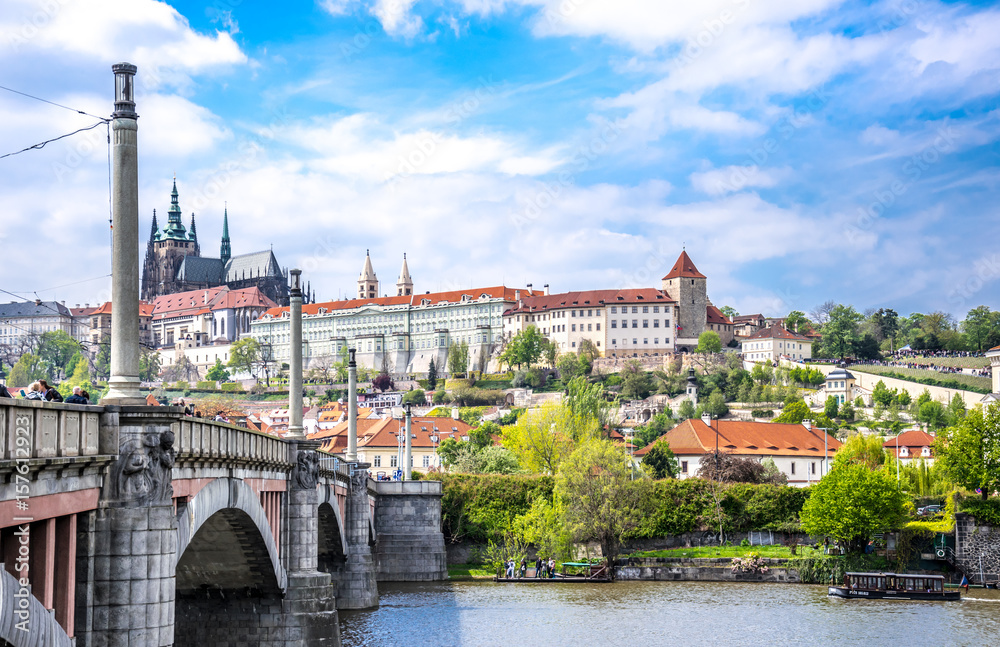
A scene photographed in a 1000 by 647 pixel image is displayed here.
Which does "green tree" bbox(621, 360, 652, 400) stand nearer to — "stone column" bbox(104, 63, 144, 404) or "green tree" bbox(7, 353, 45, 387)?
"green tree" bbox(7, 353, 45, 387)

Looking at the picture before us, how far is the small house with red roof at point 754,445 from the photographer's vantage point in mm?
97688

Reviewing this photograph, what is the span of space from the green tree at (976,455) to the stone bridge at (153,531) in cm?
4060

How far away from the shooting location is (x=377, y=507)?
204 ft

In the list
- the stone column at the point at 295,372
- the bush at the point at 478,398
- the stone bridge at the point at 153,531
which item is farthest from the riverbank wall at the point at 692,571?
the bush at the point at 478,398

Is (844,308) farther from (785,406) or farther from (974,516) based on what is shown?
(974,516)

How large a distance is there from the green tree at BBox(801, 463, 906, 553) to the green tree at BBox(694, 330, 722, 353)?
384ft

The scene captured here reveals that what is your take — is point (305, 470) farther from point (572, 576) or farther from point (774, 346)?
point (774, 346)

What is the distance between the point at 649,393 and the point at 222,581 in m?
Result: 142

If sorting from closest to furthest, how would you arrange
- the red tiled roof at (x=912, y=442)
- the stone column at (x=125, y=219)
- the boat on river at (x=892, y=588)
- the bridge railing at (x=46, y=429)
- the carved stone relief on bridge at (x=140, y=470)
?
1. the bridge railing at (x=46, y=429)
2. the carved stone relief on bridge at (x=140, y=470)
3. the stone column at (x=125, y=219)
4. the boat on river at (x=892, y=588)
5. the red tiled roof at (x=912, y=442)

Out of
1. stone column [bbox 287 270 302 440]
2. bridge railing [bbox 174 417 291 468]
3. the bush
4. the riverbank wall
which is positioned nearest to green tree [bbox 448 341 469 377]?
the bush

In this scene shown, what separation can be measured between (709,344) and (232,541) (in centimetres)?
16065

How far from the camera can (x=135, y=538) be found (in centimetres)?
1500

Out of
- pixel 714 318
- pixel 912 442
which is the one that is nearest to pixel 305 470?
pixel 912 442

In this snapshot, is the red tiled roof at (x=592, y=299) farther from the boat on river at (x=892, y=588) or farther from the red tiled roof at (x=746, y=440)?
the boat on river at (x=892, y=588)
